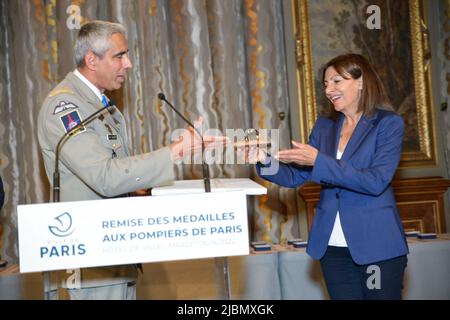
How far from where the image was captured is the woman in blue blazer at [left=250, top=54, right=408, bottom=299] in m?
2.45

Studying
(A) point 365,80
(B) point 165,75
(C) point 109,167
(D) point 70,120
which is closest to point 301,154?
(A) point 365,80

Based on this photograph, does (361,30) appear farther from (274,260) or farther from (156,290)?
(156,290)

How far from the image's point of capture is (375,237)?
2473mm

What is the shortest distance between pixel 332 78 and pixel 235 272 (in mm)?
1809

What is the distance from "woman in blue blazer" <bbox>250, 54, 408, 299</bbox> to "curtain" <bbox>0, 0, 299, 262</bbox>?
193 centimetres

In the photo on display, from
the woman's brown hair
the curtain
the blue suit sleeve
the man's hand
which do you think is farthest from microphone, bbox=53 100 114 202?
the curtain

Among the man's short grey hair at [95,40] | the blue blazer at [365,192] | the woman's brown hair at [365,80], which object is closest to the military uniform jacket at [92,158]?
the man's short grey hair at [95,40]

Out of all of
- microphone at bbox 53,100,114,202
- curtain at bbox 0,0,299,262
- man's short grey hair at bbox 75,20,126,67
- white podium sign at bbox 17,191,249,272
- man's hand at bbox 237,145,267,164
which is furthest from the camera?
curtain at bbox 0,0,299,262

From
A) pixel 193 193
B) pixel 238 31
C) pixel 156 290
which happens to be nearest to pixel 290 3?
pixel 238 31

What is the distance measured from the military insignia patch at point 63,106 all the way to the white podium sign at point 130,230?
1.58 ft

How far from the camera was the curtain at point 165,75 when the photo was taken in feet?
14.5

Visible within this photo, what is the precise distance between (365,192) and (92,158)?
114cm

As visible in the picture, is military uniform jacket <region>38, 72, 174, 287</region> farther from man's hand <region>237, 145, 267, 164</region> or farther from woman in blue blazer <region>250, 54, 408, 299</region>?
woman in blue blazer <region>250, 54, 408, 299</region>

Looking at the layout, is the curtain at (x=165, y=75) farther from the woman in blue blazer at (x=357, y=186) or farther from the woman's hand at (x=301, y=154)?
the woman's hand at (x=301, y=154)
